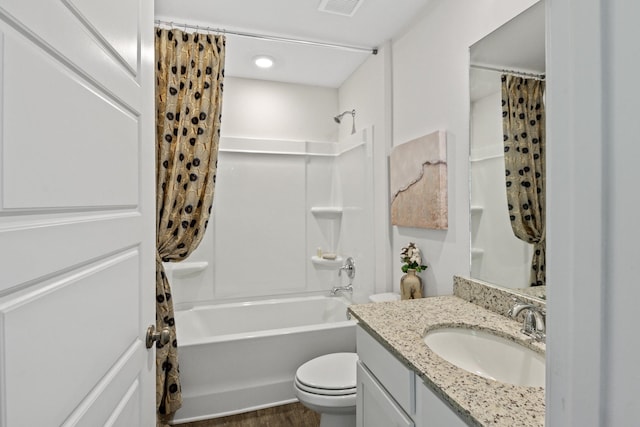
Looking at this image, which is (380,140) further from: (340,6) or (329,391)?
(329,391)

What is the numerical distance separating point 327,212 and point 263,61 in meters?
1.47

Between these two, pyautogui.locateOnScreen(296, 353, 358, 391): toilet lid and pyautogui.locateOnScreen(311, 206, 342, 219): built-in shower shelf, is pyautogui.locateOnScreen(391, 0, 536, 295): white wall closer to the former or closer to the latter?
pyautogui.locateOnScreen(296, 353, 358, 391): toilet lid

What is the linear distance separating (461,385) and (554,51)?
30.8 inches

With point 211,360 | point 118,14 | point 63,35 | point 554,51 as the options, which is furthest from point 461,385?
point 211,360

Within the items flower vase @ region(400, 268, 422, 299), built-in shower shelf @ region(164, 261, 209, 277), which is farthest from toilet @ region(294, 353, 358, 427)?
built-in shower shelf @ region(164, 261, 209, 277)

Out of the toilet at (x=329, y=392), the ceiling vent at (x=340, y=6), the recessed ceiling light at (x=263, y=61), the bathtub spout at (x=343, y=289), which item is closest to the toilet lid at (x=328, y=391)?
the toilet at (x=329, y=392)

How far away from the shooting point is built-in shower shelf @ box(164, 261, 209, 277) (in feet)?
8.89

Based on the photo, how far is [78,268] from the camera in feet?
2.09

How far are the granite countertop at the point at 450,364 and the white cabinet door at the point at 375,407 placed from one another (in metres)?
0.18

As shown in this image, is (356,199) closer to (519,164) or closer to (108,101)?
(519,164)

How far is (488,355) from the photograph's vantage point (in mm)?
1159

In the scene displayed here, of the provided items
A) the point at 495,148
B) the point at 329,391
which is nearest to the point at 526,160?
the point at 495,148

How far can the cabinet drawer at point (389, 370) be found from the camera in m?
0.97

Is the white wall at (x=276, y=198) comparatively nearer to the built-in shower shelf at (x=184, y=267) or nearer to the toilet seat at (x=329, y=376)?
the built-in shower shelf at (x=184, y=267)
